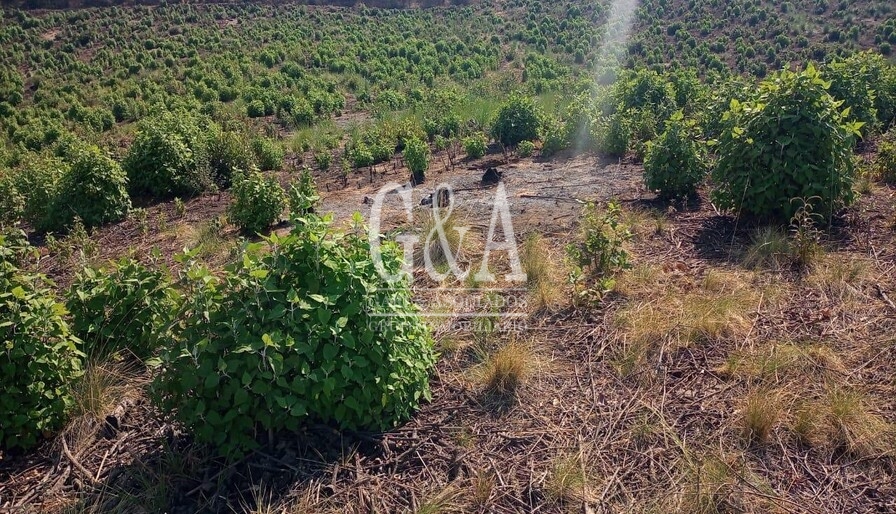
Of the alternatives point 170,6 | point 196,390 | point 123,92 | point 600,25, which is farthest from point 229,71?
point 196,390

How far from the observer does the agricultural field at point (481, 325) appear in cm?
271

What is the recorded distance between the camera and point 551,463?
113 inches

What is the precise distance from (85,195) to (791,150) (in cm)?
760

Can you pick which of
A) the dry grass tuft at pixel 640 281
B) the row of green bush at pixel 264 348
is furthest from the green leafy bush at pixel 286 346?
the dry grass tuft at pixel 640 281

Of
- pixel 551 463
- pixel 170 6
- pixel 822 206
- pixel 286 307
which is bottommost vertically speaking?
pixel 551 463

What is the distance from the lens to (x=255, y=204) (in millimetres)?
6328

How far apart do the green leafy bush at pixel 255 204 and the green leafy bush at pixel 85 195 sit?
2.14m

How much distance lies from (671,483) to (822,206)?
3.28 meters

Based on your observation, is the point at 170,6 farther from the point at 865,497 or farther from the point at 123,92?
the point at 865,497

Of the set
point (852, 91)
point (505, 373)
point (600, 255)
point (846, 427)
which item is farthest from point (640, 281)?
point (852, 91)

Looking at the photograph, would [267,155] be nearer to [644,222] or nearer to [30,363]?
[644,222]

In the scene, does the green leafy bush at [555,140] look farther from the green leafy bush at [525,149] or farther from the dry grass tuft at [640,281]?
the dry grass tuft at [640,281]

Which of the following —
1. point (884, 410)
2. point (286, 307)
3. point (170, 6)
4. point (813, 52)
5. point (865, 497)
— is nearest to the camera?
point (865, 497)

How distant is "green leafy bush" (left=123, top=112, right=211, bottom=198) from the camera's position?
8.38m
